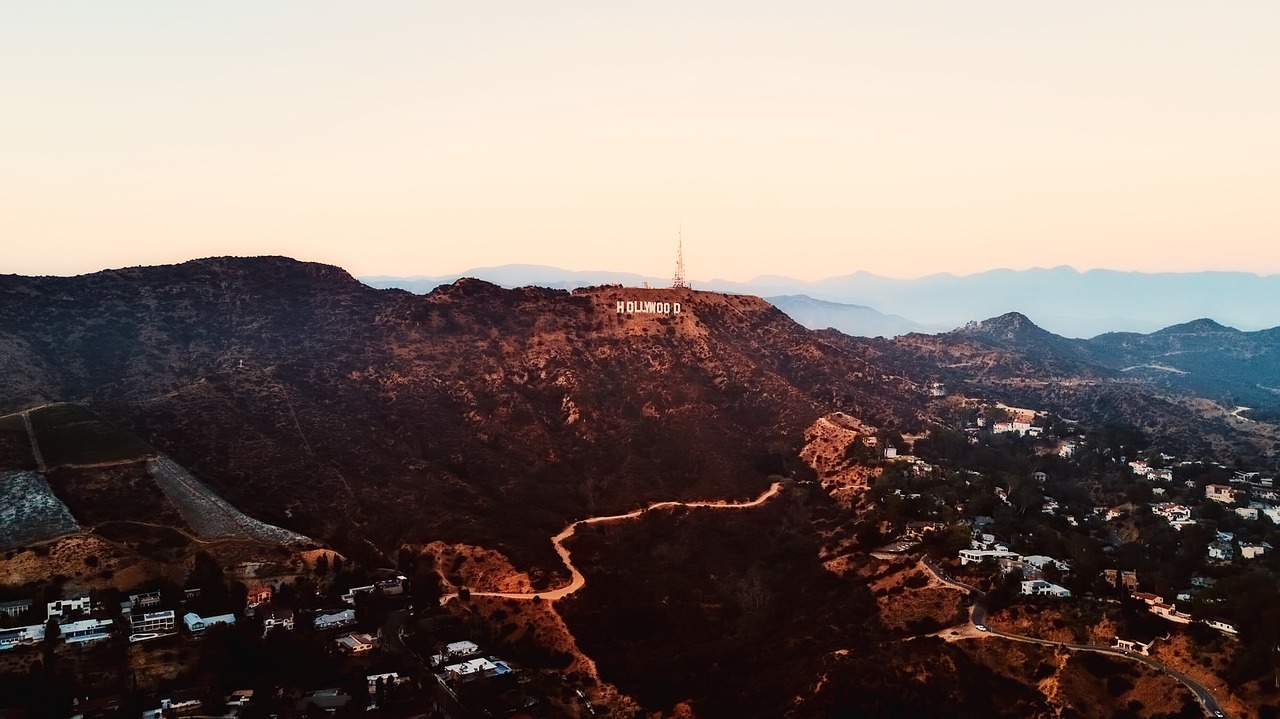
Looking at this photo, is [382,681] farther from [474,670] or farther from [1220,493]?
[1220,493]

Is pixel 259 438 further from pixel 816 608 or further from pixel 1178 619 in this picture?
pixel 1178 619

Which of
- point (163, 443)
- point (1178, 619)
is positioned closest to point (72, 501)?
point (163, 443)

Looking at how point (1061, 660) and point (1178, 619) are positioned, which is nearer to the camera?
point (1061, 660)

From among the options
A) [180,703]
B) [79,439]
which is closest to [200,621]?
[180,703]

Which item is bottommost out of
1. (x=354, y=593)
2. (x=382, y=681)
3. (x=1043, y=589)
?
(x=382, y=681)

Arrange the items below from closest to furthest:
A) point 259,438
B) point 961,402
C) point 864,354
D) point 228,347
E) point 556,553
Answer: point 556,553
point 259,438
point 228,347
point 961,402
point 864,354

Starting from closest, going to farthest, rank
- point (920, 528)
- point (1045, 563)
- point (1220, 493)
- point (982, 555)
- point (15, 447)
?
point (1045, 563), point (982, 555), point (920, 528), point (15, 447), point (1220, 493)

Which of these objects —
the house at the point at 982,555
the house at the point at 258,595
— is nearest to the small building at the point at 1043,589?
the house at the point at 982,555
